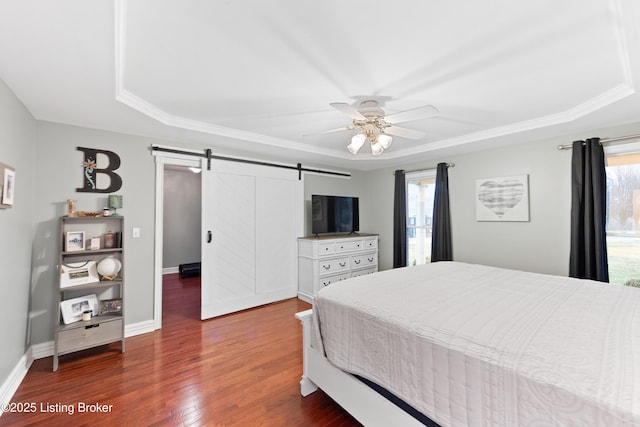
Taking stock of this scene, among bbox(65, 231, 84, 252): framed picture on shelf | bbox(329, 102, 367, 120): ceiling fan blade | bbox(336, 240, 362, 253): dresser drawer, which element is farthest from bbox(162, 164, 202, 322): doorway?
bbox(329, 102, 367, 120): ceiling fan blade

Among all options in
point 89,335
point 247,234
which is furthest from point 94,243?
point 247,234

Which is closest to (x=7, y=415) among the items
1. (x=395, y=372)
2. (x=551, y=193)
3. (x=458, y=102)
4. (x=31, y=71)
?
(x=31, y=71)

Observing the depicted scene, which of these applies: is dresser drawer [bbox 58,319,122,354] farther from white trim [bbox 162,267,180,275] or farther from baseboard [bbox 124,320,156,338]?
white trim [bbox 162,267,180,275]

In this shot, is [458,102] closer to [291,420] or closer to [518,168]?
[518,168]

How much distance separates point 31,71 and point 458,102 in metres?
3.17

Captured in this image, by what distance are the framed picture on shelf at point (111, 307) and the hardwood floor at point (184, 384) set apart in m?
0.34

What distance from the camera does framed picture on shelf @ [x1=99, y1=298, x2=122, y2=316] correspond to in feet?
8.91

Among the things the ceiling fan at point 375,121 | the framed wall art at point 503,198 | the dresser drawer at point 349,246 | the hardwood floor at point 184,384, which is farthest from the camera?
the dresser drawer at point 349,246

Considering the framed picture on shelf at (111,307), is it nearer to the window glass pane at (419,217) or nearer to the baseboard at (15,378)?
the baseboard at (15,378)

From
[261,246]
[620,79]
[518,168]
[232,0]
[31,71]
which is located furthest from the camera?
[261,246]

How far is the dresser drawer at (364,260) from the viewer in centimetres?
454

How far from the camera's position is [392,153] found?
4.26 meters

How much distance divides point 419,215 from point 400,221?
327 millimetres

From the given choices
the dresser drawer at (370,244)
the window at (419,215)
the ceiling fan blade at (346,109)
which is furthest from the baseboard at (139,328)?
the window at (419,215)
